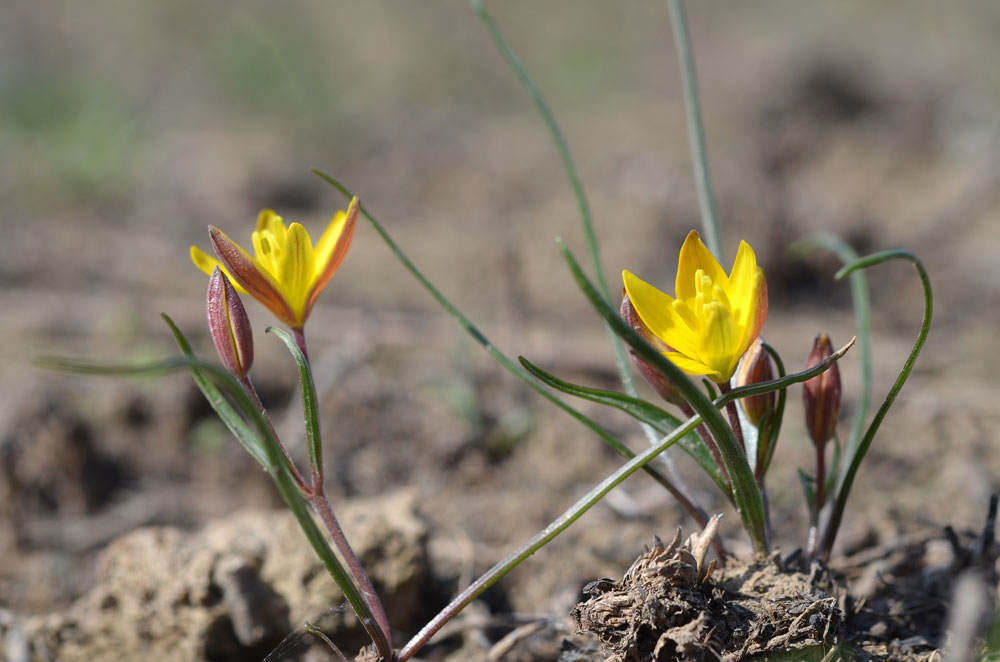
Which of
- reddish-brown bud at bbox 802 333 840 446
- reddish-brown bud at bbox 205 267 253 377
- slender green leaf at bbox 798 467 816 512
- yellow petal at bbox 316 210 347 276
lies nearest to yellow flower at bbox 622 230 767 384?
reddish-brown bud at bbox 802 333 840 446

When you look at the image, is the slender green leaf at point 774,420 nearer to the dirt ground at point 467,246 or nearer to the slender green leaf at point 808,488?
the slender green leaf at point 808,488

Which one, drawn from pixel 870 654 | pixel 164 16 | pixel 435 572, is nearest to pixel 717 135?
pixel 435 572

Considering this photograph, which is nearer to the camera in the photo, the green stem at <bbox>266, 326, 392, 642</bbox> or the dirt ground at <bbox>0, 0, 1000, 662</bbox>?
the green stem at <bbox>266, 326, 392, 642</bbox>

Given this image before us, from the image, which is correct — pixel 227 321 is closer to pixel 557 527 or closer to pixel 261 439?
pixel 261 439

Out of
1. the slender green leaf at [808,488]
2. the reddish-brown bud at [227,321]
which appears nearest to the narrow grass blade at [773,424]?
the slender green leaf at [808,488]

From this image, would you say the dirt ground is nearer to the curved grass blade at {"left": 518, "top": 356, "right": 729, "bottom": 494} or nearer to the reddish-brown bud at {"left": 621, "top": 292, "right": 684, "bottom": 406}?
the curved grass blade at {"left": 518, "top": 356, "right": 729, "bottom": 494}

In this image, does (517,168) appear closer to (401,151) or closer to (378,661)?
(401,151)

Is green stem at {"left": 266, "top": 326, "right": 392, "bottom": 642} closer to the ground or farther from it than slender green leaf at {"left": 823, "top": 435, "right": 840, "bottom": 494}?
farther from it

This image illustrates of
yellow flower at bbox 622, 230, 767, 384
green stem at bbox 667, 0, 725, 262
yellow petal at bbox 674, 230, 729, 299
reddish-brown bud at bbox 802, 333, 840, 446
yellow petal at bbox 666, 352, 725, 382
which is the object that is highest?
green stem at bbox 667, 0, 725, 262

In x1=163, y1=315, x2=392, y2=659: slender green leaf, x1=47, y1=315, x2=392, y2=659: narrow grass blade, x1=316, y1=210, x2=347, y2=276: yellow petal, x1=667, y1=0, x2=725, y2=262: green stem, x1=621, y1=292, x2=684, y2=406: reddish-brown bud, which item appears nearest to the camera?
x1=47, y1=315, x2=392, y2=659: narrow grass blade
